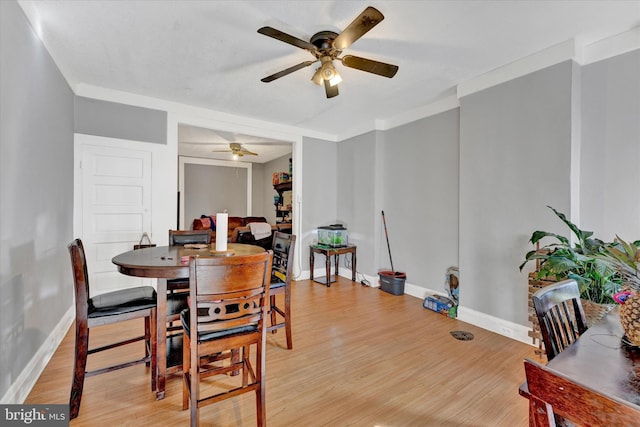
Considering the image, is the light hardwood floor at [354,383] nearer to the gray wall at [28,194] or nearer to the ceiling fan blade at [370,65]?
the gray wall at [28,194]

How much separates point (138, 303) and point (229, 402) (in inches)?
32.6

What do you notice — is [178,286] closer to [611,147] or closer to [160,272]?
[160,272]

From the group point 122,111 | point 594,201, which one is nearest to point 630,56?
point 594,201

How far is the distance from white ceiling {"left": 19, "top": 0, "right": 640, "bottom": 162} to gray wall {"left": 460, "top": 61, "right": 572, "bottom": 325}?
342 millimetres

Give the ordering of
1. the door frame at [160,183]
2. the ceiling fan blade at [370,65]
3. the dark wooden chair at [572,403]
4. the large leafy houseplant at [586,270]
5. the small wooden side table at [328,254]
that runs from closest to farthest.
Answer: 1. the dark wooden chair at [572,403]
2. the large leafy houseplant at [586,270]
3. the ceiling fan blade at [370,65]
4. the door frame at [160,183]
5. the small wooden side table at [328,254]

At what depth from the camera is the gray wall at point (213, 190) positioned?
7531 millimetres

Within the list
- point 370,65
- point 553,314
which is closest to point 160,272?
point 553,314

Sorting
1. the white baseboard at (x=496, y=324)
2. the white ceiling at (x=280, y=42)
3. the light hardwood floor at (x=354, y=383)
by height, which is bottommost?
the light hardwood floor at (x=354, y=383)

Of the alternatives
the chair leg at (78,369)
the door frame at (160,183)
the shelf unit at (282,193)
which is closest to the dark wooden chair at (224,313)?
the chair leg at (78,369)

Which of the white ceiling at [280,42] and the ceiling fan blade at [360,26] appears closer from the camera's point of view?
the ceiling fan blade at [360,26]

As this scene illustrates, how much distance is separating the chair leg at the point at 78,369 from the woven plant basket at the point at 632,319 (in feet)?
7.86

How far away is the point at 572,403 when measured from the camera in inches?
23.3

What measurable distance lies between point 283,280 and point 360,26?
1979mm

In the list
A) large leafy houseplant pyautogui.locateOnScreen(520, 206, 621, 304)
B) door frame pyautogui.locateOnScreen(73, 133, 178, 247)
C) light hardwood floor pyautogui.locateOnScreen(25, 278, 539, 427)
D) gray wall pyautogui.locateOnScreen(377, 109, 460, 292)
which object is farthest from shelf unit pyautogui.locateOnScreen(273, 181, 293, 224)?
large leafy houseplant pyautogui.locateOnScreen(520, 206, 621, 304)
